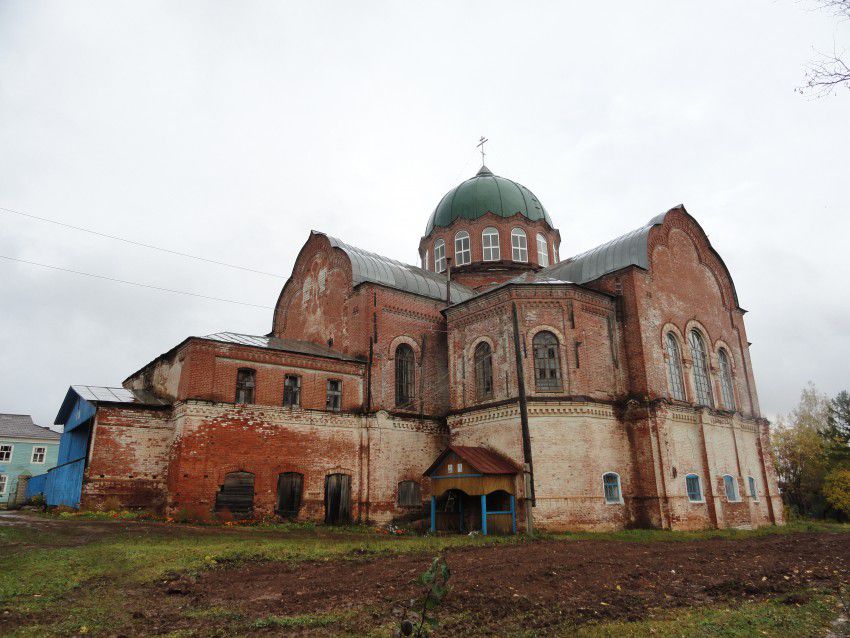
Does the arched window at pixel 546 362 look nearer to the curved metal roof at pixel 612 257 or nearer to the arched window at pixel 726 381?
the curved metal roof at pixel 612 257

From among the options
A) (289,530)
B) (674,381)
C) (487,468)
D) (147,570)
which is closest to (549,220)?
(674,381)

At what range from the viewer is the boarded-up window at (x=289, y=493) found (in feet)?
64.6

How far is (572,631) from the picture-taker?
23.5 feet

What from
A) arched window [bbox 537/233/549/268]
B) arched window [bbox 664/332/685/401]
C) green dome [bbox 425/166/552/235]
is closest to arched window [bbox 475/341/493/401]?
arched window [bbox 664/332/685/401]

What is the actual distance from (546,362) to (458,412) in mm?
3956

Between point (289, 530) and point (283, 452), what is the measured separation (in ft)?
9.61

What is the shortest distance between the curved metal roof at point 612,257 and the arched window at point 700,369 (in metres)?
4.10

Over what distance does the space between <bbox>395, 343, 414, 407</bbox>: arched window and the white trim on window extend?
31629mm

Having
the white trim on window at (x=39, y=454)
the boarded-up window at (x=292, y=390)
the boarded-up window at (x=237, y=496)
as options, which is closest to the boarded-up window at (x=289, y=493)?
the boarded-up window at (x=237, y=496)

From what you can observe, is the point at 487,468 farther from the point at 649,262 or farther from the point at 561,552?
the point at 649,262

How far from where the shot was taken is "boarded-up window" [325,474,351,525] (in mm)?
20594

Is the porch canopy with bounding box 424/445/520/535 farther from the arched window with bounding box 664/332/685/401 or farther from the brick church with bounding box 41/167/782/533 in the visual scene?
the arched window with bounding box 664/332/685/401

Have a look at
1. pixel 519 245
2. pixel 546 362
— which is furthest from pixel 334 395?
pixel 519 245

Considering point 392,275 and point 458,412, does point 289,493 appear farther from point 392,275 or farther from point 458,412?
point 392,275
